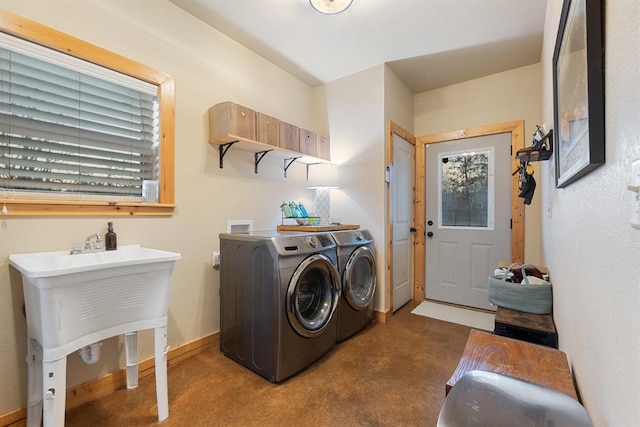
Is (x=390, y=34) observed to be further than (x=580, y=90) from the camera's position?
Yes

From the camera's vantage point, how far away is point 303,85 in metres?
3.25

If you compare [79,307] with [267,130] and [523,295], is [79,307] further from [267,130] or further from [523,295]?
[523,295]

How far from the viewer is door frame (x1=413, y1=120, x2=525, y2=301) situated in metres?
2.94

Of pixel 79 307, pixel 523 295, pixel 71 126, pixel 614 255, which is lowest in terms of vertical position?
pixel 523 295

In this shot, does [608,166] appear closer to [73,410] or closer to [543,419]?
[543,419]

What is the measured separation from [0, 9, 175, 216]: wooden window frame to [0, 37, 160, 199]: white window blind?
0.16 feet

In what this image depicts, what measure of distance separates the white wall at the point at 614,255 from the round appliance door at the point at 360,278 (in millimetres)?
1550

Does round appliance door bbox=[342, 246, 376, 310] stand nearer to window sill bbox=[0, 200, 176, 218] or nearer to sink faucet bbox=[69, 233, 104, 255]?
window sill bbox=[0, 200, 176, 218]

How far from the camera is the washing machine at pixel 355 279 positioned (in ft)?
7.74

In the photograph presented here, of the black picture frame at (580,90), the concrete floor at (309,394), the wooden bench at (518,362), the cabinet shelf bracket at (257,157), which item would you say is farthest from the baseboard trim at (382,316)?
the black picture frame at (580,90)

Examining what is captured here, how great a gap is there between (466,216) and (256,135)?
8.19 feet

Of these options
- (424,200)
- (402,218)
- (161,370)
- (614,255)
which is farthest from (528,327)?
(424,200)

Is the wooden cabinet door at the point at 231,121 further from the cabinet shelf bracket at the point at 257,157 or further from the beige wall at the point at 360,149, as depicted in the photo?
the beige wall at the point at 360,149

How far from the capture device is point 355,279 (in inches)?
102
